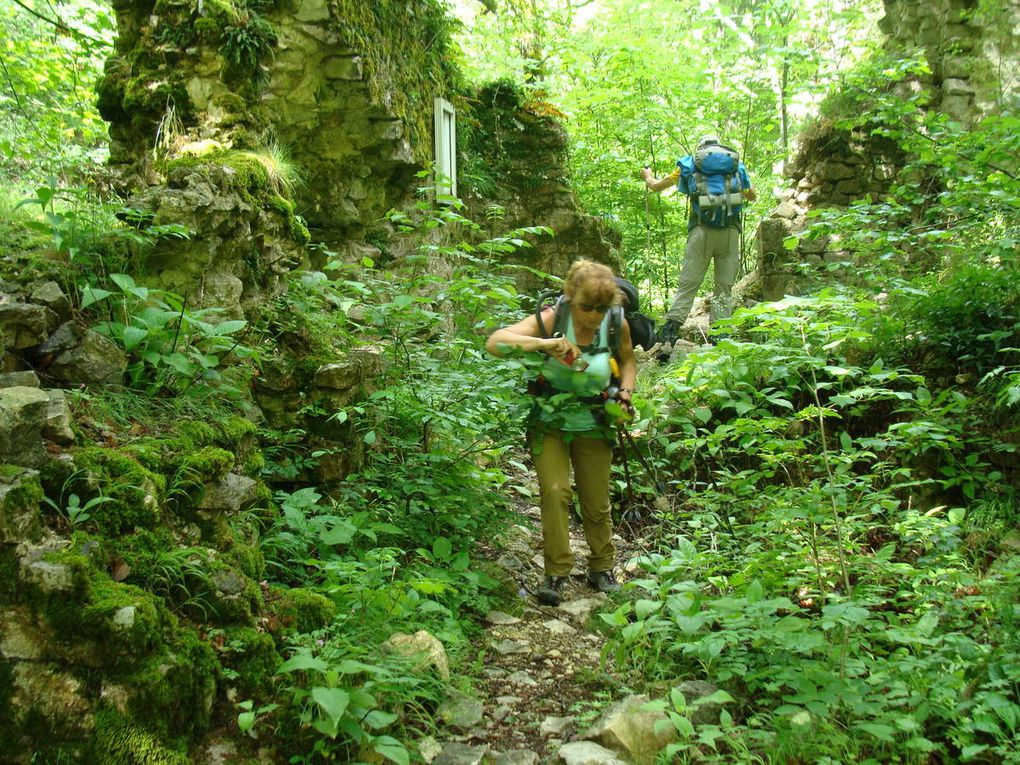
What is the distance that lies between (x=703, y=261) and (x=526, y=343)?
17.2 ft

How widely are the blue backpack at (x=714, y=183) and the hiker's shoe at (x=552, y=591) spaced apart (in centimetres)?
537

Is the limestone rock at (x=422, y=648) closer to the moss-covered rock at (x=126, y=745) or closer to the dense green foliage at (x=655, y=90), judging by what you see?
the moss-covered rock at (x=126, y=745)

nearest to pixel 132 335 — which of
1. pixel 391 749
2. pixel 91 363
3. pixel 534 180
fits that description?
pixel 91 363

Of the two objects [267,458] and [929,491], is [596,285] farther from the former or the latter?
[929,491]

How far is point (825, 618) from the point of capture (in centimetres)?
254

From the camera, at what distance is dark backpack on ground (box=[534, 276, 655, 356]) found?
385 centimetres

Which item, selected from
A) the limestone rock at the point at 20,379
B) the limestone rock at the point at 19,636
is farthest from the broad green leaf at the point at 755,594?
the limestone rock at the point at 20,379

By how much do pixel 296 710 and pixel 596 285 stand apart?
2.55 metres

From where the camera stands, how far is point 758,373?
4129 millimetres

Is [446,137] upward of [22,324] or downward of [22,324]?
upward

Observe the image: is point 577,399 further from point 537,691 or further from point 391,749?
point 391,749

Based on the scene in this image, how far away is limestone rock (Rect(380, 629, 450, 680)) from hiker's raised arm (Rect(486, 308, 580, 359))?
159 cm

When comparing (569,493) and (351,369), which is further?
(351,369)

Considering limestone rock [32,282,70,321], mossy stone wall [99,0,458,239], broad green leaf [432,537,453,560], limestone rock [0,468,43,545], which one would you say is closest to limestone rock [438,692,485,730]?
broad green leaf [432,537,453,560]
